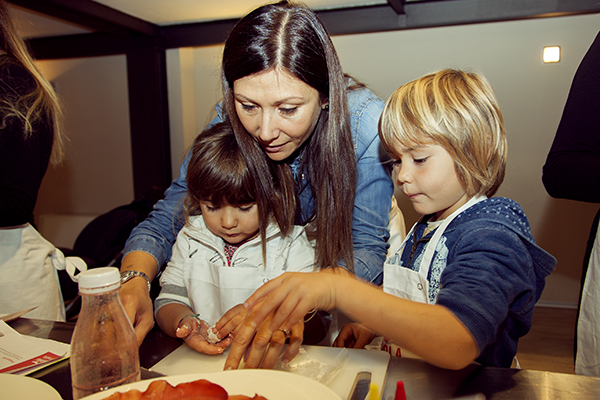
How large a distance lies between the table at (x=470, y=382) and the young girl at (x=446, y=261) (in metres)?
0.04

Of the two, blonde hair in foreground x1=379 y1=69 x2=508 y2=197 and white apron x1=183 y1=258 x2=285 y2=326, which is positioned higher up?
blonde hair in foreground x1=379 y1=69 x2=508 y2=197

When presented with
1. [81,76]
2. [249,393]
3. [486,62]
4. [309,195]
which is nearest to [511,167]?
[486,62]

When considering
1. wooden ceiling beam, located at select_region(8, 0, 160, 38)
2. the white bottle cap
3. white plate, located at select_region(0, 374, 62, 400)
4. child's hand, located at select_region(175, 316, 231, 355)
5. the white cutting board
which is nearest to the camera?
the white bottle cap

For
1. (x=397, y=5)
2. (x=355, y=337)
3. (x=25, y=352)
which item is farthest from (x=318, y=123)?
(x=397, y=5)

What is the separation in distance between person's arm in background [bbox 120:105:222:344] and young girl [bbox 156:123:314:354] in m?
0.05

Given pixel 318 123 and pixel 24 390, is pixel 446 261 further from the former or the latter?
pixel 24 390

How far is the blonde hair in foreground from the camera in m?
0.96

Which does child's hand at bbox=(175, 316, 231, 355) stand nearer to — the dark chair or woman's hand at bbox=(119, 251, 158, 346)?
woman's hand at bbox=(119, 251, 158, 346)

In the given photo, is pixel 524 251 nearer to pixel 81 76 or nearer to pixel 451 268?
pixel 451 268

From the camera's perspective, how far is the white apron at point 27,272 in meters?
1.32

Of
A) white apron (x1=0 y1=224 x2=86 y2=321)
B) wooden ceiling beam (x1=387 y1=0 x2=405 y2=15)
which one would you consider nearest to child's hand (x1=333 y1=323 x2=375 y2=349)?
white apron (x1=0 y1=224 x2=86 y2=321)

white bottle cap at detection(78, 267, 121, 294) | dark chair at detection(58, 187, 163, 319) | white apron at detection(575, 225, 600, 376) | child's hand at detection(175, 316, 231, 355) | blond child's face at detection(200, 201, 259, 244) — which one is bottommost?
dark chair at detection(58, 187, 163, 319)

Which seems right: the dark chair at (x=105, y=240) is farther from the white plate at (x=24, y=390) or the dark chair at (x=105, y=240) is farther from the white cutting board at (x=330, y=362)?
the white plate at (x=24, y=390)

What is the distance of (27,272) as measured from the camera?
1346 millimetres
